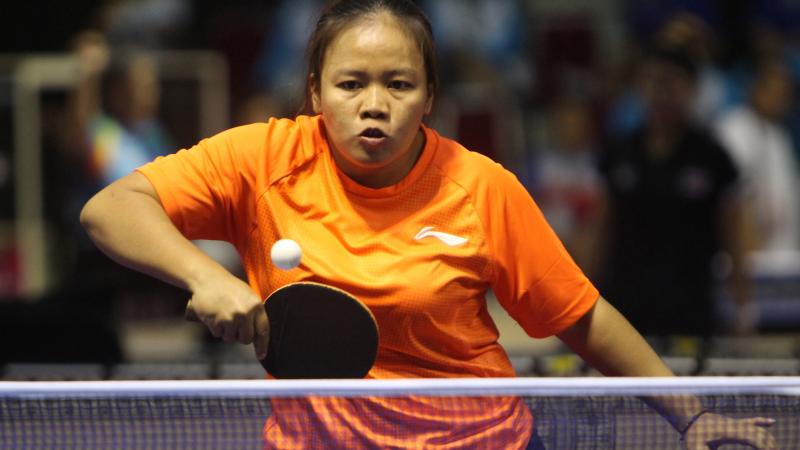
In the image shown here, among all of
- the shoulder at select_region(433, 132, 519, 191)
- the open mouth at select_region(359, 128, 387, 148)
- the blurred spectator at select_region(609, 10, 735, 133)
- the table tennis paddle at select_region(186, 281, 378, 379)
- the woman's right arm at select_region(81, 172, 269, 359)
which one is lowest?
the blurred spectator at select_region(609, 10, 735, 133)

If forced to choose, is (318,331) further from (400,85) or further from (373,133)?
(400,85)

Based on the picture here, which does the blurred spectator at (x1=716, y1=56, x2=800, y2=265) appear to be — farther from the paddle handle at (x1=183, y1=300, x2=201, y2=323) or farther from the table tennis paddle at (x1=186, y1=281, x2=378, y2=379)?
the paddle handle at (x1=183, y1=300, x2=201, y2=323)

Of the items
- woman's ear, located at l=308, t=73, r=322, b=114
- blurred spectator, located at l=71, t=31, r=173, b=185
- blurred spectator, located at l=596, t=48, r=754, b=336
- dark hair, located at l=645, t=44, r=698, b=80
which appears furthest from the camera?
blurred spectator, located at l=71, t=31, r=173, b=185

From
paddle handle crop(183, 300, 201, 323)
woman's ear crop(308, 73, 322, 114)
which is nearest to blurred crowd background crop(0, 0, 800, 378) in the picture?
woman's ear crop(308, 73, 322, 114)

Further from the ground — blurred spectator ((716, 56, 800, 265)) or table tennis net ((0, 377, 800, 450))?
table tennis net ((0, 377, 800, 450))

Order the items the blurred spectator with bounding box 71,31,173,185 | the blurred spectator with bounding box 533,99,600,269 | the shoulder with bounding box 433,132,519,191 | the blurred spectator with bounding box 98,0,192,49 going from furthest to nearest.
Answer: the blurred spectator with bounding box 98,0,192,49
the blurred spectator with bounding box 533,99,600,269
the blurred spectator with bounding box 71,31,173,185
the shoulder with bounding box 433,132,519,191

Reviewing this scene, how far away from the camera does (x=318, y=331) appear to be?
2854 mm

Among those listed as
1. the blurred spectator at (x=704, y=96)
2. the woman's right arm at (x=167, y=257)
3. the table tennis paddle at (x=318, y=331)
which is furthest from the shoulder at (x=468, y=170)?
the blurred spectator at (x=704, y=96)

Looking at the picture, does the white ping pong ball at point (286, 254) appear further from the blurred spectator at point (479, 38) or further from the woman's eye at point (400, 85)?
the blurred spectator at point (479, 38)

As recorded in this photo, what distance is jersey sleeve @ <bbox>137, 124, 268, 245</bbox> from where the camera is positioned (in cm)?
294

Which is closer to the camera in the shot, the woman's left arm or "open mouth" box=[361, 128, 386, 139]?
"open mouth" box=[361, 128, 386, 139]

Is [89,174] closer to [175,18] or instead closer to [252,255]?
[175,18]

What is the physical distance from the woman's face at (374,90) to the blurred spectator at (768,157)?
6.74 m

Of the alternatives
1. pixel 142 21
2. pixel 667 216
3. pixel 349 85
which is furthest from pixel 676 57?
pixel 142 21
